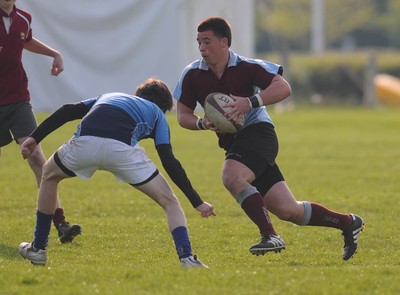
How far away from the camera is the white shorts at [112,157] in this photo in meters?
7.06

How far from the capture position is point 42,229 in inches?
296

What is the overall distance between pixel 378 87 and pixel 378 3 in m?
39.4

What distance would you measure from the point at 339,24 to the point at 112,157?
6265 centimetres

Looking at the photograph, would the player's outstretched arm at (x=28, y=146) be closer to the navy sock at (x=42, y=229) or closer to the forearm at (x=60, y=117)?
the forearm at (x=60, y=117)

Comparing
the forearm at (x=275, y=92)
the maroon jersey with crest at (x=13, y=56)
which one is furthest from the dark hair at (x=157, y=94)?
the maroon jersey with crest at (x=13, y=56)

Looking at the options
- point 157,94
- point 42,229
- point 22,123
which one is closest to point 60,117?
point 157,94

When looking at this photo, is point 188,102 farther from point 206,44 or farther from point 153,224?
point 153,224

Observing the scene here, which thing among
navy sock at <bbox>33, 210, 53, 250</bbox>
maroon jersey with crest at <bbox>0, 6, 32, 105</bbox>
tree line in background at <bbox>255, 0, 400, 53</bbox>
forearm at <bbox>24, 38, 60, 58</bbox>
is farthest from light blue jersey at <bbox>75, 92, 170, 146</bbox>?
tree line in background at <bbox>255, 0, 400, 53</bbox>

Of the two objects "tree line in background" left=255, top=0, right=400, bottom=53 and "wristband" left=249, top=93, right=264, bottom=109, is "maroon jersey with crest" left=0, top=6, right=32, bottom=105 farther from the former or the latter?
"tree line in background" left=255, top=0, right=400, bottom=53

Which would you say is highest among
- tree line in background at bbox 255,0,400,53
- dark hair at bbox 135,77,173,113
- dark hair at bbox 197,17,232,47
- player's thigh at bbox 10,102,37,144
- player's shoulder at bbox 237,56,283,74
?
dark hair at bbox 197,17,232,47

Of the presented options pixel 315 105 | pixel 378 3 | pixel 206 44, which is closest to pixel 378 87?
pixel 315 105

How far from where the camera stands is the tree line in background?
222ft

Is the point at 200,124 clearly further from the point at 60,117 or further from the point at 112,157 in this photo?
the point at 60,117

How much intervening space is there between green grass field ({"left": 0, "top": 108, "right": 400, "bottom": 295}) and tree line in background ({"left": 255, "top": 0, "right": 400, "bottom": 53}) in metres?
47.5
